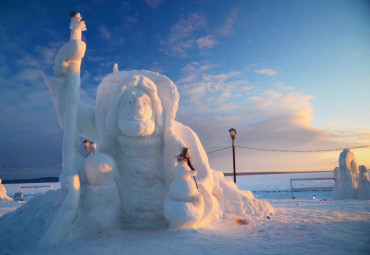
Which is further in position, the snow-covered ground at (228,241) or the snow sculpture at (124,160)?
the snow sculpture at (124,160)

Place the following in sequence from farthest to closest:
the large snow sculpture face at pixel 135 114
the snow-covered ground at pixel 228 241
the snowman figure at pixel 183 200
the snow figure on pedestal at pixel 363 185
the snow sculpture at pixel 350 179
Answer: the snow sculpture at pixel 350 179, the snow figure on pedestal at pixel 363 185, the large snow sculpture face at pixel 135 114, the snowman figure at pixel 183 200, the snow-covered ground at pixel 228 241

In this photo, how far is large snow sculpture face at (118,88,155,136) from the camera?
11.3 feet

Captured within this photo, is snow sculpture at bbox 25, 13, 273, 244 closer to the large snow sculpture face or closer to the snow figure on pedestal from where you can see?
the large snow sculpture face

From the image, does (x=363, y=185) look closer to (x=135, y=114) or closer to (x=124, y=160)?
(x=124, y=160)

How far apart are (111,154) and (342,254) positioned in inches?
130

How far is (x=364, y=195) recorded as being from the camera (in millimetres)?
10211

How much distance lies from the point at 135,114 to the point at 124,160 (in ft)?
2.92

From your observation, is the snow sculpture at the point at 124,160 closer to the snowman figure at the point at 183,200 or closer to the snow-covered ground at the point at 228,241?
the snowman figure at the point at 183,200

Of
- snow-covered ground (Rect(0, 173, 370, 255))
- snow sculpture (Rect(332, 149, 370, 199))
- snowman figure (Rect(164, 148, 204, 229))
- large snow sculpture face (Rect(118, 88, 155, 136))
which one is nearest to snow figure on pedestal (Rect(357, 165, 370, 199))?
snow sculpture (Rect(332, 149, 370, 199))

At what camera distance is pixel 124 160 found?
387 cm

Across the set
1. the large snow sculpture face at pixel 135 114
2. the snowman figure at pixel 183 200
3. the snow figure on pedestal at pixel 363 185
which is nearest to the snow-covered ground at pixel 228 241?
the snowman figure at pixel 183 200

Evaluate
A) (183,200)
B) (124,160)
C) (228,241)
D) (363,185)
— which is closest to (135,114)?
(124,160)

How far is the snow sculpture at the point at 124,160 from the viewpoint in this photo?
10.7 feet

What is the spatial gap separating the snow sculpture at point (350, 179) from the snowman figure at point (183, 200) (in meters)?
10.4
